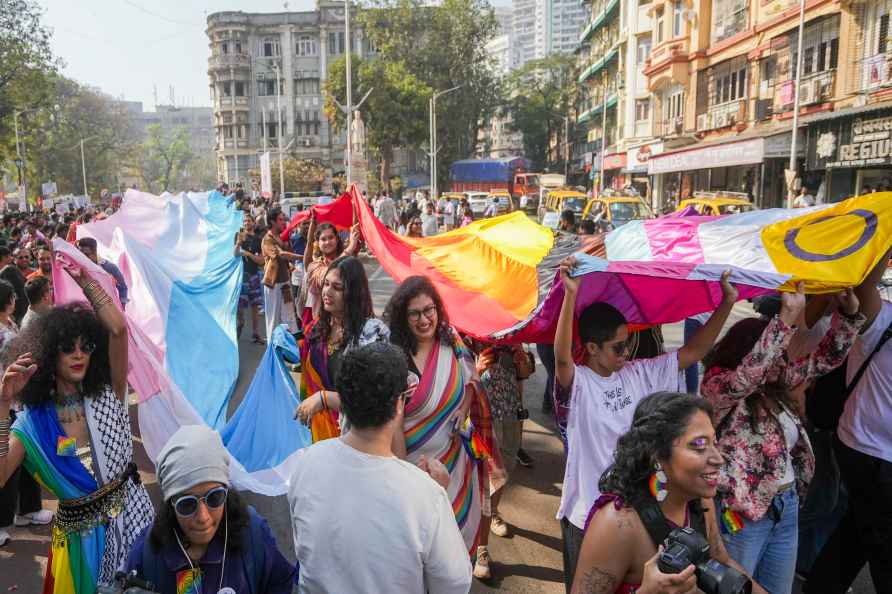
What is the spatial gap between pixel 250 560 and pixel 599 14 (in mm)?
56881

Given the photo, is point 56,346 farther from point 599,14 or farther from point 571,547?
point 599,14

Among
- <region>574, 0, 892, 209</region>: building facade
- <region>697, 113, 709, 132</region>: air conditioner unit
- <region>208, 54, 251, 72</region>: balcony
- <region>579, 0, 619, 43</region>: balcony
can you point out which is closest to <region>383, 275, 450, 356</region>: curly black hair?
<region>574, 0, 892, 209</region>: building facade

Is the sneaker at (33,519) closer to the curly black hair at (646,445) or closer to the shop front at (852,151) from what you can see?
the curly black hair at (646,445)

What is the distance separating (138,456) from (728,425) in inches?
193

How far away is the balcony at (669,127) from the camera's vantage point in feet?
107

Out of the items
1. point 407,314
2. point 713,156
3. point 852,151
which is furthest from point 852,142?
point 407,314

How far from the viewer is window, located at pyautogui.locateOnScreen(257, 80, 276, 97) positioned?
6800 centimetres

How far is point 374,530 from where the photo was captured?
1.99m

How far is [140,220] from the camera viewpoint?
38.7 feet

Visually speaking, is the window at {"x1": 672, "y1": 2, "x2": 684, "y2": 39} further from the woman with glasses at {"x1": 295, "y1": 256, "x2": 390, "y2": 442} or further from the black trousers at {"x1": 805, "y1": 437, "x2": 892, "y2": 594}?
the black trousers at {"x1": 805, "y1": 437, "x2": 892, "y2": 594}

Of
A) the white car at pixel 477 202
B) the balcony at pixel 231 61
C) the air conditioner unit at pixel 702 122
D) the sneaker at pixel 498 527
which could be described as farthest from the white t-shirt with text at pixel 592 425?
the balcony at pixel 231 61

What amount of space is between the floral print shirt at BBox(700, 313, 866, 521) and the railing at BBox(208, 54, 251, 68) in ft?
232

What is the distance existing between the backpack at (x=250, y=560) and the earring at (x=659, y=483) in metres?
1.27

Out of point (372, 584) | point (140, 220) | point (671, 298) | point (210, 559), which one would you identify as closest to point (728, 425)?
point (671, 298)
